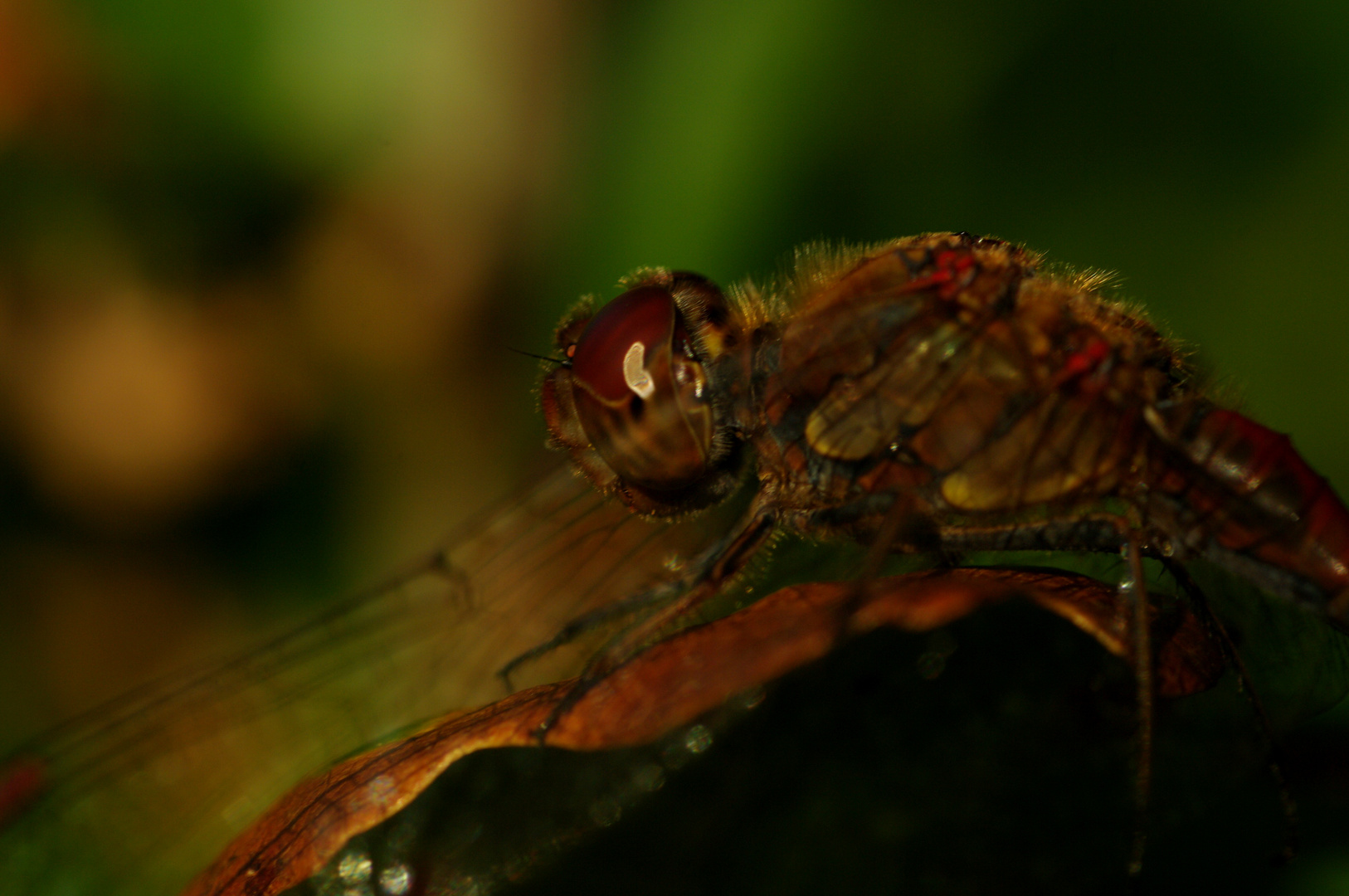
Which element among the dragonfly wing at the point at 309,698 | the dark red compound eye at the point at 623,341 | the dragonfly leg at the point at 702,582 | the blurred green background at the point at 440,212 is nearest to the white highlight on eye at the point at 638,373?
the dark red compound eye at the point at 623,341

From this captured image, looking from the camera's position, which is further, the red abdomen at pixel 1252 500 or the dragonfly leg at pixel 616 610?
the dragonfly leg at pixel 616 610

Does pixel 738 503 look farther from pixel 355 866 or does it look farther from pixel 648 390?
pixel 355 866

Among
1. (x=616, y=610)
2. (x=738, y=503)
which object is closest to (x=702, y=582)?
(x=616, y=610)

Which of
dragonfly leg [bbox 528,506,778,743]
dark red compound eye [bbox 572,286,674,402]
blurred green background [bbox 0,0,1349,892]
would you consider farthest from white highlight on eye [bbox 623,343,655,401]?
blurred green background [bbox 0,0,1349,892]

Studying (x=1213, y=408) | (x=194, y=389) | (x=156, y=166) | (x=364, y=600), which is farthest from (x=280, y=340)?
(x=1213, y=408)

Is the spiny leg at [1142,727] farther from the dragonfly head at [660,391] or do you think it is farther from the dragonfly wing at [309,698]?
the dragonfly wing at [309,698]

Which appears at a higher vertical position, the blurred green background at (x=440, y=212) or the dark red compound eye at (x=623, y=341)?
the blurred green background at (x=440, y=212)

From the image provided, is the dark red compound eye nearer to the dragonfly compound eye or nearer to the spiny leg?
the dragonfly compound eye
